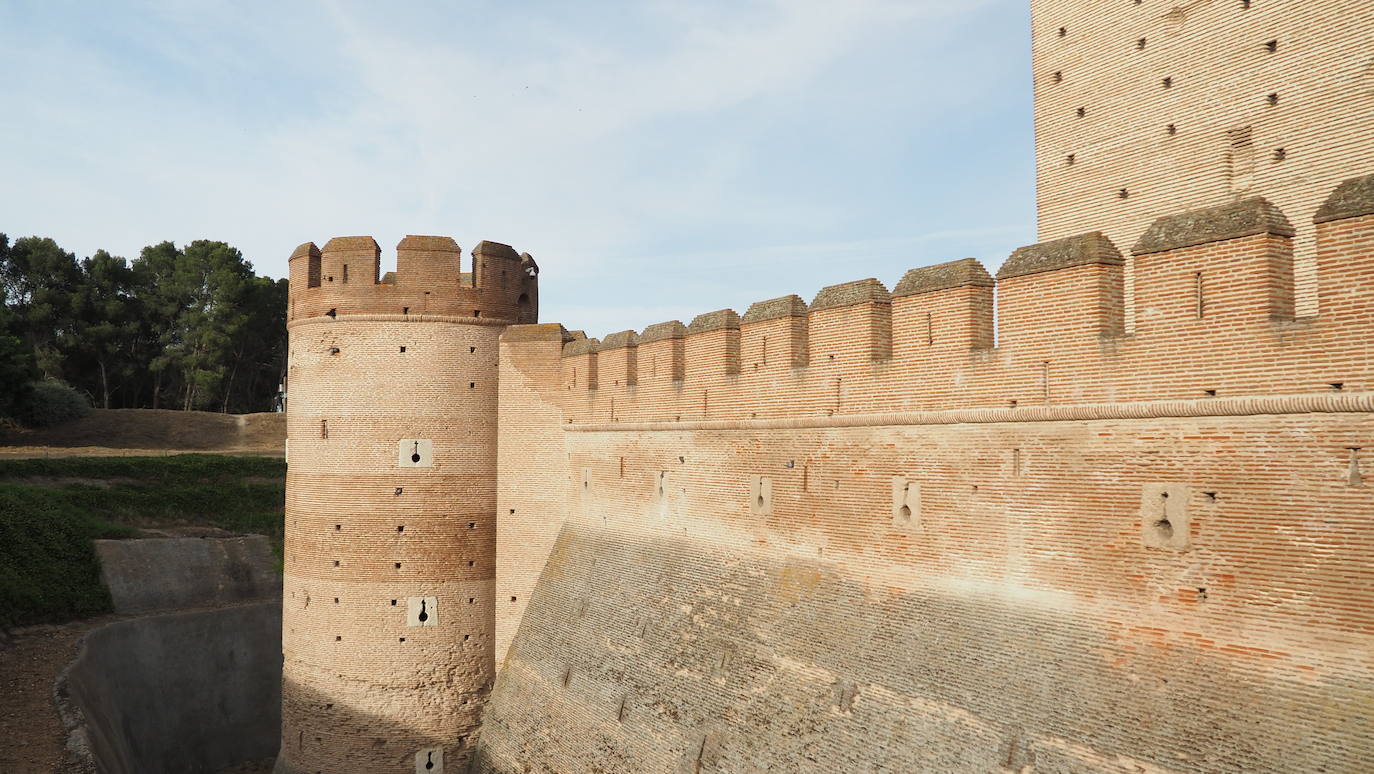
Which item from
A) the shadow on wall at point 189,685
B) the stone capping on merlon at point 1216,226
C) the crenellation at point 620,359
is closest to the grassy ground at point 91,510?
the shadow on wall at point 189,685

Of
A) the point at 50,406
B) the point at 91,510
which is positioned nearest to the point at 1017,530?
the point at 91,510

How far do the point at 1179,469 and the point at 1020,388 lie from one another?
1.66 metres

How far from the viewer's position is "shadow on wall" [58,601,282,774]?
19.0 meters

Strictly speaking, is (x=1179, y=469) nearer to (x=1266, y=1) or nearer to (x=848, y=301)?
(x=848, y=301)

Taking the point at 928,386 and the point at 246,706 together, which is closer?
the point at 928,386

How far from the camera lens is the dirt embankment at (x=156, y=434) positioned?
121 feet

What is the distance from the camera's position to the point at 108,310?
156 ft

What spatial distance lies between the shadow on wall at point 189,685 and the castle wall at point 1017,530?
11.3 meters

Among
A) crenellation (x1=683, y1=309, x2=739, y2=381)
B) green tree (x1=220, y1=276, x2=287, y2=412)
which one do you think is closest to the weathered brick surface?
crenellation (x1=683, y1=309, x2=739, y2=381)

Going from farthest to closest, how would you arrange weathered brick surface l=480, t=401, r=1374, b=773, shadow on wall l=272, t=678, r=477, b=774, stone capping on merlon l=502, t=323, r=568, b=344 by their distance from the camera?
stone capping on merlon l=502, t=323, r=568, b=344
shadow on wall l=272, t=678, r=477, b=774
weathered brick surface l=480, t=401, r=1374, b=773

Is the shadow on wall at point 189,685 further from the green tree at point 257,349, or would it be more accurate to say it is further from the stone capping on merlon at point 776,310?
the green tree at point 257,349

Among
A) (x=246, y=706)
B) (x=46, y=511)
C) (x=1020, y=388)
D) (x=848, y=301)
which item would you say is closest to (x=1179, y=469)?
(x=1020, y=388)

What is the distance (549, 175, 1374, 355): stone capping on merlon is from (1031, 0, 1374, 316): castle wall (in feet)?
10.1

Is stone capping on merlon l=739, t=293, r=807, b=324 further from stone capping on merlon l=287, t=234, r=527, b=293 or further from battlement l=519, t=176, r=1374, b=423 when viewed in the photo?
stone capping on merlon l=287, t=234, r=527, b=293
